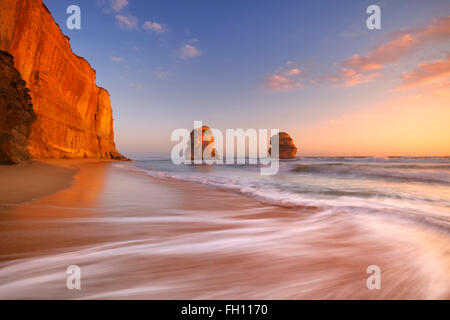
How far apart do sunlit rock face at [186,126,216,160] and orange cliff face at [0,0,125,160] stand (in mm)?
34405

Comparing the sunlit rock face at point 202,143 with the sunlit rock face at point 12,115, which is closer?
the sunlit rock face at point 12,115

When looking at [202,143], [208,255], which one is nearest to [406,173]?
[208,255]

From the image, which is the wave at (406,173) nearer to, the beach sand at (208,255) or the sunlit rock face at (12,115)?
the beach sand at (208,255)

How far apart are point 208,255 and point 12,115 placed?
10234mm

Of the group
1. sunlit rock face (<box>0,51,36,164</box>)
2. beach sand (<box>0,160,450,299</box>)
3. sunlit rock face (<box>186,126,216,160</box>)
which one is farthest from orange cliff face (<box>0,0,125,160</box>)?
sunlit rock face (<box>186,126,216,160</box>)

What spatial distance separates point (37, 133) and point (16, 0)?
8.10 meters

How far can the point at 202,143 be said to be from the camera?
59812 millimetres

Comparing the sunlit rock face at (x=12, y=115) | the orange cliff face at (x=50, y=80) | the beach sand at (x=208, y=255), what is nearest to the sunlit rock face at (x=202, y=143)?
the orange cliff face at (x=50, y=80)

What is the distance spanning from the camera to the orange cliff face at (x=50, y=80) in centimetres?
1073

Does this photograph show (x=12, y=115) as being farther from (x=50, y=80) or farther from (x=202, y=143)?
(x=202, y=143)

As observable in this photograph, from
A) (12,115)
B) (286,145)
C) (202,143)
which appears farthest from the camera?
(202,143)

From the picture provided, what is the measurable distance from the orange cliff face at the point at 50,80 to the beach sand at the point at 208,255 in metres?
12.5

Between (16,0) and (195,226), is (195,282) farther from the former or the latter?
(16,0)
